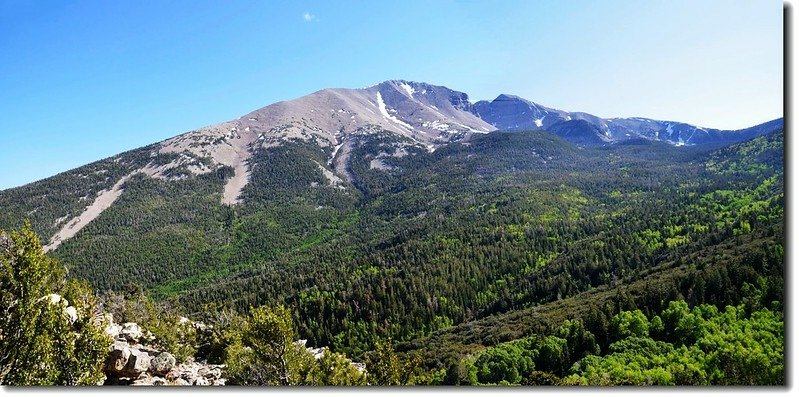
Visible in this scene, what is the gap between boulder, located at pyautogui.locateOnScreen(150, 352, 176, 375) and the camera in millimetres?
17306

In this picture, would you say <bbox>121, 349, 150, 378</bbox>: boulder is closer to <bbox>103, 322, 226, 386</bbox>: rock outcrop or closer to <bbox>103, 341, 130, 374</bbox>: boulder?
<bbox>103, 322, 226, 386</bbox>: rock outcrop

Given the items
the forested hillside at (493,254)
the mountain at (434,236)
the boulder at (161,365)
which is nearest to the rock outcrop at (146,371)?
the boulder at (161,365)

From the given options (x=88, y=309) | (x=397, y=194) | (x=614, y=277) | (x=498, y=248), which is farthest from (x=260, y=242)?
(x=88, y=309)

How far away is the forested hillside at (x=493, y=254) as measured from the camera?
29953mm

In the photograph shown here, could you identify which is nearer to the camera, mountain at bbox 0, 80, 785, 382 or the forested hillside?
the forested hillside

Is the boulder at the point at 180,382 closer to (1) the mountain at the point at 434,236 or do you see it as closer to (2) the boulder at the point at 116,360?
(2) the boulder at the point at 116,360

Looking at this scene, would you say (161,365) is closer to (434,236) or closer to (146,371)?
(146,371)

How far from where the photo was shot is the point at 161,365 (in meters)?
17.6

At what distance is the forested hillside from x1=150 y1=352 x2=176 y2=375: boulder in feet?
41.7

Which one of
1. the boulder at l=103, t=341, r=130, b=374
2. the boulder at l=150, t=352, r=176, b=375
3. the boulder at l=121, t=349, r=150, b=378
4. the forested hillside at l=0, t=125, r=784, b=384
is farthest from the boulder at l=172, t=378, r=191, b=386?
the forested hillside at l=0, t=125, r=784, b=384

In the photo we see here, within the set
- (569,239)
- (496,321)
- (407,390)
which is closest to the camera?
(407,390)

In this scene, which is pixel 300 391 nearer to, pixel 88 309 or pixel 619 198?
pixel 88 309

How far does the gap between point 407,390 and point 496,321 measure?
49.4 meters

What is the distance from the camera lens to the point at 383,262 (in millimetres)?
85812
